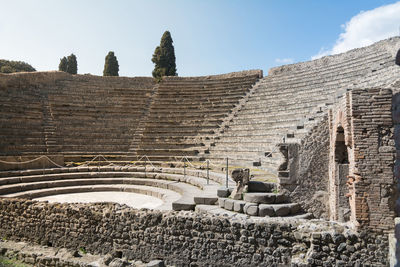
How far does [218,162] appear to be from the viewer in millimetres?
13250

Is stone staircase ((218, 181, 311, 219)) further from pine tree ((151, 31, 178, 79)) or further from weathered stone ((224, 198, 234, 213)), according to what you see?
pine tree ((151, 31, 178, 79))

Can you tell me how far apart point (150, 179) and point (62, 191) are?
10.9 ft

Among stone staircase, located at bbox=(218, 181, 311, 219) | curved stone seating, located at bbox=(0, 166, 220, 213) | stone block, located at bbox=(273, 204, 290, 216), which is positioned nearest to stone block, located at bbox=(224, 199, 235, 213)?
stone staircase, located at bbox=(218, 181, 311, 219)

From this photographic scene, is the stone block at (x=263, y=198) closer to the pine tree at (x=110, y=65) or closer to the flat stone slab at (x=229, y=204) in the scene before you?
the flat stone slab at (x=229, y=204)

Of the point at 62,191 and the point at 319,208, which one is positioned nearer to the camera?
the point at 319,208

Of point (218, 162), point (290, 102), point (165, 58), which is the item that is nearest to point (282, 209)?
point (218, 162)

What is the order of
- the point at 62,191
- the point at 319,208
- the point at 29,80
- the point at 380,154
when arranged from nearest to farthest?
the point at 380,154 < the point at 319,208 < the point at 62,191 < the point at 29,80

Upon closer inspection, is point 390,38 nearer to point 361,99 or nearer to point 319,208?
point 319,208

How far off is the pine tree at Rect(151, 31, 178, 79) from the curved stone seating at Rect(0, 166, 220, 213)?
16.9m

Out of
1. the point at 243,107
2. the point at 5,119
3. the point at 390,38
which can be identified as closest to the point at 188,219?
the point at 243,107

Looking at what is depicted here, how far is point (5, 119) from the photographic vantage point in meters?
15.1

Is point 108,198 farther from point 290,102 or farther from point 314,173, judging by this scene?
point 290,102

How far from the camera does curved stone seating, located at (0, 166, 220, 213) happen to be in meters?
9.87

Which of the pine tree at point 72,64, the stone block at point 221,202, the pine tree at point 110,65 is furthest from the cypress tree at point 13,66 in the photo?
the stone block at point 221,202
